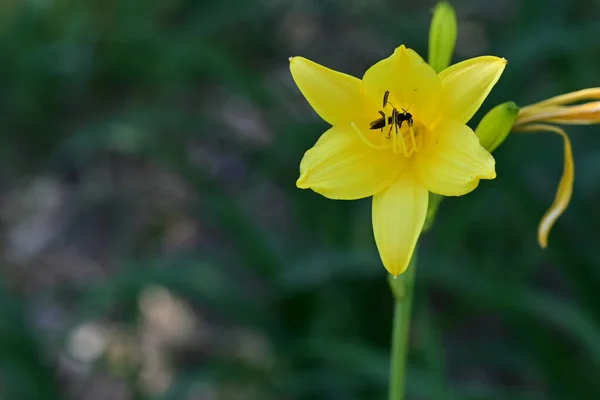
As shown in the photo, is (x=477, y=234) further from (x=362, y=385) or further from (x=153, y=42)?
(x=153, y=42)

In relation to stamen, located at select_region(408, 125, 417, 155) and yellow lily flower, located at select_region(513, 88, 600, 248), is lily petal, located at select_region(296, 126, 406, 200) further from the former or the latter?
yellow lily flower, located at select_region(513, 88, 600, 248)

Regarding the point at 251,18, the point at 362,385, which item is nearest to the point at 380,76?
the point at 362,385

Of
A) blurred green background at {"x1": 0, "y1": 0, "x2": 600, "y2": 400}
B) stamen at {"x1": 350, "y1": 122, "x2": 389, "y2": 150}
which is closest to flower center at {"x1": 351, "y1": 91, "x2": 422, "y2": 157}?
stamen at {"x1": 350, "y1": 122, "x2": 389, "y2": 150}

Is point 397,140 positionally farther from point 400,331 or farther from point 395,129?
point 400,331

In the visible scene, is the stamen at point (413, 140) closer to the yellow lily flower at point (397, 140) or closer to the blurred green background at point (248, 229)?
the yellow lily flower at point (397, 140)

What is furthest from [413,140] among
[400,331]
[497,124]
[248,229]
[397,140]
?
[248,229]

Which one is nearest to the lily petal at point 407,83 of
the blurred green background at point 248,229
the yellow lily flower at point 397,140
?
the yellow lily flower at point 397,140
